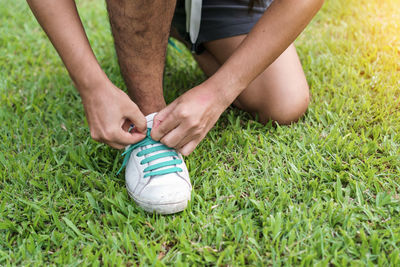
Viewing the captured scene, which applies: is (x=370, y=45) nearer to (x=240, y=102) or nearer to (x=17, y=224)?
(x=240, y=102)

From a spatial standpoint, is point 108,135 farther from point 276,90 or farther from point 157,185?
point 276,90

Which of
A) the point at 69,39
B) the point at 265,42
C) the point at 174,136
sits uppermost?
the point at 69,39

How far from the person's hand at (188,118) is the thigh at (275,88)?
0.39 meters

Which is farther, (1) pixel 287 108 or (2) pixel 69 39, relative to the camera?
(1) pixel 287 108

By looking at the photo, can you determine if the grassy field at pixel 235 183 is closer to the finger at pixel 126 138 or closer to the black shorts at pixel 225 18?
the finger at pixel 126 138

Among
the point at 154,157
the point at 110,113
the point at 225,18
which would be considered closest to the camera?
the point at 110,113

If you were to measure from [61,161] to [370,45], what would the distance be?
1.82 metres

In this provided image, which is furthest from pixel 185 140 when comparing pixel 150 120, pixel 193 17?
pixel 193 17

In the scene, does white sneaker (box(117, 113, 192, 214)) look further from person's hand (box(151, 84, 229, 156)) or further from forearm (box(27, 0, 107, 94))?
forearm (box(27, 0, 107, 94))

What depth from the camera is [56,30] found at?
138 cm

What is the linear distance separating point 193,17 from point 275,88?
1.63ft

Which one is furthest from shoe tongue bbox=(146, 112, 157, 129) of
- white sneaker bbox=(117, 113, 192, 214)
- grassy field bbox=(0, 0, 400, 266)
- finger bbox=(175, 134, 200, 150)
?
grassy field bbox=(0, 0, 400, 266)

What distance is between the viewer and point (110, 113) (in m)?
1.35

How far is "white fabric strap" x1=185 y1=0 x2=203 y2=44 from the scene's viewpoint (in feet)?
5.80
